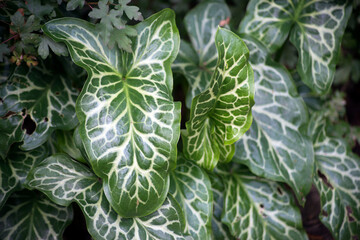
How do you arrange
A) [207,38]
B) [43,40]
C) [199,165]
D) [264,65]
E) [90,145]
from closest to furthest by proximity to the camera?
[90,145]
[43,40]
[199,165]
[264,65]
[207,38]

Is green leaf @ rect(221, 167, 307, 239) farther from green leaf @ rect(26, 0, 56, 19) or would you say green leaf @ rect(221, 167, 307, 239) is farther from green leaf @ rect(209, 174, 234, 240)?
green leaf @ rect(26, 0, 56, 19)

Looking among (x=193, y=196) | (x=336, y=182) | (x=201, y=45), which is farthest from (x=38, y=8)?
(x=336, y=182)

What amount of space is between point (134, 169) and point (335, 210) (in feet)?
3.08

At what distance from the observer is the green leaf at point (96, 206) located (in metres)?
1.02

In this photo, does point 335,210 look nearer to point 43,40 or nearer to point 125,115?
point 125,115

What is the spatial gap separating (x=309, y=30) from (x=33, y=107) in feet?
3.95

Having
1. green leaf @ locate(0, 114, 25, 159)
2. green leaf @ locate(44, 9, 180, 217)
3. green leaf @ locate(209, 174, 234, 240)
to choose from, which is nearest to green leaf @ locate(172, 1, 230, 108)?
green leaf @ locate(44, 9, 180, 217)

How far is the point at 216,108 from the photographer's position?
1.12 metres

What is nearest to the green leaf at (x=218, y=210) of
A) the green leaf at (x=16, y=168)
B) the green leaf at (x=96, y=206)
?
the green leaf at (x=96, y=206)

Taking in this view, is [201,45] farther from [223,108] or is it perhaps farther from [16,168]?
[16,168]

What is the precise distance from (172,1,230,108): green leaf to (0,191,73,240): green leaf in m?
0.72

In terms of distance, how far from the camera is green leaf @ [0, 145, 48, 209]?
3.65 feet

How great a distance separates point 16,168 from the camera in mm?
1161

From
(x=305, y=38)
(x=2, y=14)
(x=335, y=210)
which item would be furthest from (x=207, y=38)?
(x=335, y=210)
